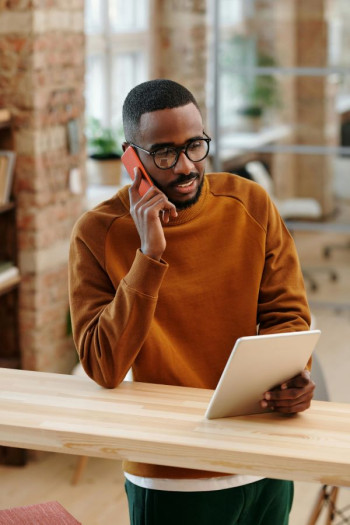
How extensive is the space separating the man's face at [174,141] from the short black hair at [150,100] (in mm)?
14

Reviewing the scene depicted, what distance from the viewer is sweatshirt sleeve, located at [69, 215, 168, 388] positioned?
1652 mm

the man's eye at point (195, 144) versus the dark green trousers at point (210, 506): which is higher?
the man's eye at point (195, 144)

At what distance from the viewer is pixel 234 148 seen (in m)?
5.97

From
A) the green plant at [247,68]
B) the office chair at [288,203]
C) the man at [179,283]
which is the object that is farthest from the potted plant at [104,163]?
the man at [179,283]

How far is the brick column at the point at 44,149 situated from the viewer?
354 cm

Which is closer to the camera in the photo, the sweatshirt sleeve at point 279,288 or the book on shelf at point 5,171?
the sweatshirt sleeve at point 279,288

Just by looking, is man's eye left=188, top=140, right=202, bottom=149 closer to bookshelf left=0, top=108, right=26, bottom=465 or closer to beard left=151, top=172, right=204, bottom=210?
beard left=151, top=172, right=204, bottom=210

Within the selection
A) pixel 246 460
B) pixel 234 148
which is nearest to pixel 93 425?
pixel 246 460

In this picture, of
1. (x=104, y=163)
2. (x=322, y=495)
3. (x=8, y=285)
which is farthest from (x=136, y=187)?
(x=104, y=163)

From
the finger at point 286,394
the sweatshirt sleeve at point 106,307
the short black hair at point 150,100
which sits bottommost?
the finger at point 286,394

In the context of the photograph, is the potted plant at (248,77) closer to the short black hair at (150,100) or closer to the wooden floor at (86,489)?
the wooden floor at (86,489)

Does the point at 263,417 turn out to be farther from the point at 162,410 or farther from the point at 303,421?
A: the point at 162,410

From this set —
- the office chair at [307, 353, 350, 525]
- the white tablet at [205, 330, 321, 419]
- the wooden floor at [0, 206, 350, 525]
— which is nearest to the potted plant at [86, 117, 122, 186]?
the wooden floor at [0, 206, 350, 525]

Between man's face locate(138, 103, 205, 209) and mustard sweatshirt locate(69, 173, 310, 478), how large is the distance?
3.4 inches
